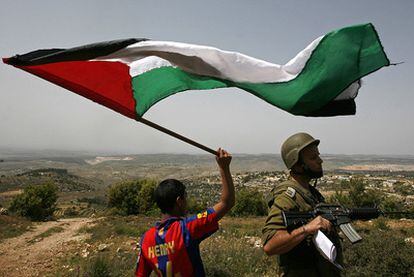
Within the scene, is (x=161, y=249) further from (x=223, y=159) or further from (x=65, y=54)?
(x=65, y=54)

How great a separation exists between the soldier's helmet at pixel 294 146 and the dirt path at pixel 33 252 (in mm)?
11591

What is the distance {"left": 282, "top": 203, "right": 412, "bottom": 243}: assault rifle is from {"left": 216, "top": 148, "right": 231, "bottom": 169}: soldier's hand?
608 mm

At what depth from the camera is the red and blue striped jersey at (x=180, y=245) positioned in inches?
95.3

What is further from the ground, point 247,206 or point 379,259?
point 379,259

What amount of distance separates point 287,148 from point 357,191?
36.9 m

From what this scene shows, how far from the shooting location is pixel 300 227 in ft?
8.04

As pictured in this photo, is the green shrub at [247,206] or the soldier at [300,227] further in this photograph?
the green shrub at [247,206]

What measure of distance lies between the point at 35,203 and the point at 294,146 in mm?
33067

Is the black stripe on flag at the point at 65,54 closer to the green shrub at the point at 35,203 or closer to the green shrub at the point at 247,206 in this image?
the green shrub at the point at 35,203

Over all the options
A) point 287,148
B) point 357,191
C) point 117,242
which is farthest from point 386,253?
point 357,191

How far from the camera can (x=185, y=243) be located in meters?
2.43

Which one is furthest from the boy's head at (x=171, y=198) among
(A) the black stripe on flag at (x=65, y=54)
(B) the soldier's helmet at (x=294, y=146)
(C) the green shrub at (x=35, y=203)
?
(C) the green shrub at (x=35, y=203)

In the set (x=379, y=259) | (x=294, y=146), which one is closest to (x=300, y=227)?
(x=294, y=146)

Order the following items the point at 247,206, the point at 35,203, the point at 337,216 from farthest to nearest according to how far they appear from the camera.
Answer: the point at 247,206, the point at 35,203, the point at 337,216
